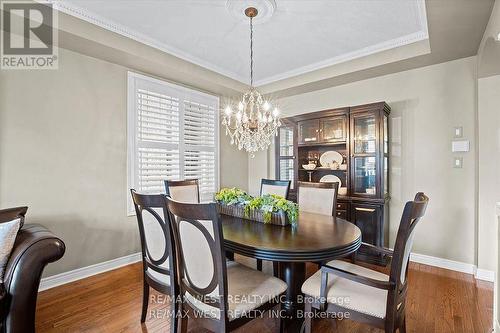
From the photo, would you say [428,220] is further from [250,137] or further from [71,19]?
[71,19]

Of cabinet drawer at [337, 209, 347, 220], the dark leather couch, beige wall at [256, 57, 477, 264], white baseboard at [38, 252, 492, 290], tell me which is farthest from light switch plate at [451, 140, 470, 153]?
the dark leather couch

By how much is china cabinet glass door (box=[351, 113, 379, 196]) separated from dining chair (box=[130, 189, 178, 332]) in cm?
266

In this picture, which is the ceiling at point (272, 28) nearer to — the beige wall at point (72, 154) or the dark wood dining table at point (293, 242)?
the beige wall at point (72, 154)

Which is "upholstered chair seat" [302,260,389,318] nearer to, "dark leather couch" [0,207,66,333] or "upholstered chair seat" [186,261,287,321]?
"upholstered chair seat" [186,261,287,321]

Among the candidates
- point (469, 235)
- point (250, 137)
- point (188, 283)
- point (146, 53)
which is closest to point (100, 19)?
point (146, 53)

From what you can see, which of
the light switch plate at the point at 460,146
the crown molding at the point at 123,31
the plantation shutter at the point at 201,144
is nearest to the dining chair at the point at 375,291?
the light switch plate at the point at 460,146

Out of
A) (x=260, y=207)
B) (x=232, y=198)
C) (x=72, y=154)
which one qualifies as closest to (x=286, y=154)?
(x=232, y=198)

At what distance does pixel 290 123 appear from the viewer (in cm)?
424

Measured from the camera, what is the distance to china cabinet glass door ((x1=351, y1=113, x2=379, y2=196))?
338cm

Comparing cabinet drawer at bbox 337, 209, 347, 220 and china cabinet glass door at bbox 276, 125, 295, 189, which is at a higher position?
china cabinet glass door at bbox 276, 125, 295, 189

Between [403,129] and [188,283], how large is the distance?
11.1 feet

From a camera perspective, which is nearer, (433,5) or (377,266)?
(433,5)

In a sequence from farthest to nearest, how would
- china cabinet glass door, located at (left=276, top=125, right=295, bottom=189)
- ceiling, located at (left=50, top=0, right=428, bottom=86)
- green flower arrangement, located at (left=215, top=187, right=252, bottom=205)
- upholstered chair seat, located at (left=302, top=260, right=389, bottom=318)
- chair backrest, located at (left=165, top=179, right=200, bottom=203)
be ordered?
china cabinet glass door, located at (left=276, top=125, right=295, bottom=189), chair backrest, located at (left=165, top=179, right=200, bottom=203), green flower arrangement, located at (left=215, top=187, right=252, bottom=205), ceiling, located at (left=50, top=0, right=428, bottom=86), upholstered chair seat, located at (left=302, top=260, right=389, bottom=318)

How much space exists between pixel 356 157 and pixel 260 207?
6.38 ft
